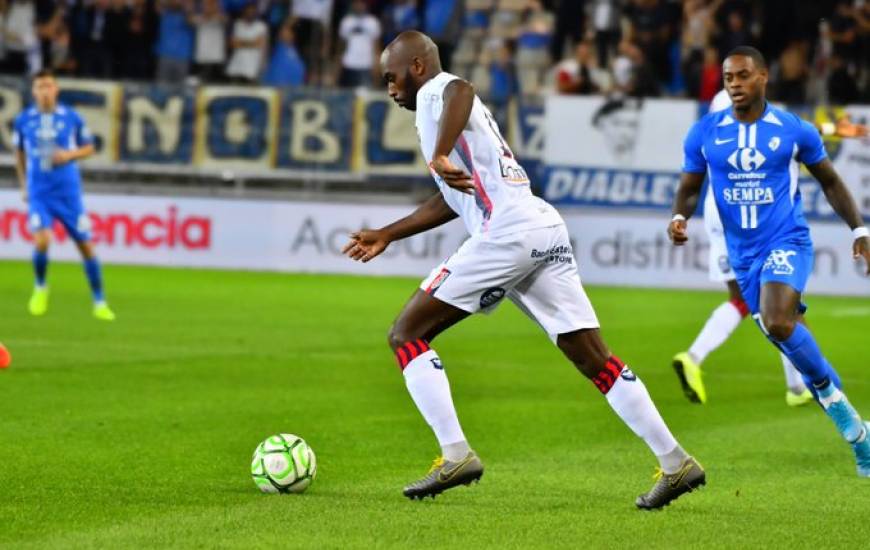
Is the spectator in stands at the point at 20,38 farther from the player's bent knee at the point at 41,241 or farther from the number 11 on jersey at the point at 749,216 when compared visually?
the number 11 on jersey at the point at 749,216

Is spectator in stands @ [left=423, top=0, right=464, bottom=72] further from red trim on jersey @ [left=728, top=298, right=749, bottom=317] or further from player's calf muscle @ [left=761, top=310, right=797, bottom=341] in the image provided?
player's calf muscle @ [left=761, top=310, right=797, bottom=341]

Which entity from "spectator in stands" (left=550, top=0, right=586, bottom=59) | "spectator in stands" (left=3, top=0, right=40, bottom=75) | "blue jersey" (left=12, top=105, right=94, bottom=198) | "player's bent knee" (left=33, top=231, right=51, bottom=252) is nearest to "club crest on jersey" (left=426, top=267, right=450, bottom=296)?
"blue jersey" (left=12, top=105, right=94, bottom=198)

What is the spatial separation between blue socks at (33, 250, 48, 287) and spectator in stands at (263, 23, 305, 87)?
26.3 ft

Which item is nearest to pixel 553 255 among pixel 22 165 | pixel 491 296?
pixel 491 296

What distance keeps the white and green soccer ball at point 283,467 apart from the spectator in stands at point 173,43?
1840 cm

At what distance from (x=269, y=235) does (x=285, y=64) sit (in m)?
2.74

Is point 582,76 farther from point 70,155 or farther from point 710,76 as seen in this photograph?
point 70,155

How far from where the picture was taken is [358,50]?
25.4 m

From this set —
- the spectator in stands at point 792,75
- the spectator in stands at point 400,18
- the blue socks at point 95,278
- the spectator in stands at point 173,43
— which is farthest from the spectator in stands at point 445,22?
the blue socks at point 95,278

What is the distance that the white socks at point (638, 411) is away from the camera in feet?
24.7

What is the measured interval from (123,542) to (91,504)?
92 centimetres

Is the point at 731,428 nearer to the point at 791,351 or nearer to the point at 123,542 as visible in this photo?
the point at 791,351

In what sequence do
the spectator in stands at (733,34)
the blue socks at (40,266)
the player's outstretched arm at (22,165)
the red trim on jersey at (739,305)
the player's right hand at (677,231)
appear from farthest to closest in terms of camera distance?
1. the spectator in stands at (733,34)
2. the player's outstretched arm at (22,165)
3. the blue socks at (40,266)
4. the red trim on jersey at (739,305)
5. the player's right hand at (677,231)

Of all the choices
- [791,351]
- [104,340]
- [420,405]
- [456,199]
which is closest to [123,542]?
[420,405]
